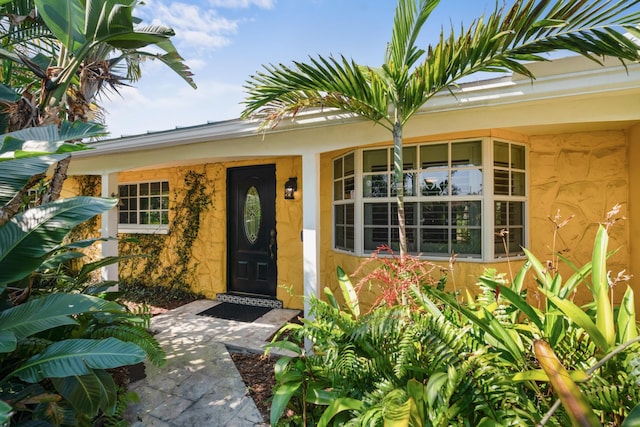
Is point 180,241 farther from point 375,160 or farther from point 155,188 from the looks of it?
point 375,160

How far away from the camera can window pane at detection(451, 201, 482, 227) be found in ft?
11.8

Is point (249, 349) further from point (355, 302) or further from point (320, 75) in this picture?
point (320, 75)

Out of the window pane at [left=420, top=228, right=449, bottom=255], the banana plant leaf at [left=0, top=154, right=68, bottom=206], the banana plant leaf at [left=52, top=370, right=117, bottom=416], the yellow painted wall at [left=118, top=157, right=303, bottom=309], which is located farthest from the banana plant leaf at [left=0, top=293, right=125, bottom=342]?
the window pane at [left=420, top=228, right=449, bottom=255]

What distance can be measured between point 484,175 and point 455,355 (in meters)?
2.56

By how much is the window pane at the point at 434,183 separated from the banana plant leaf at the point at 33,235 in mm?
3413

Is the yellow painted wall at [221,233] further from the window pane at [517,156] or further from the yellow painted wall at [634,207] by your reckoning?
the yellow painted wall at [634,207]

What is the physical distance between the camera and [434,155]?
3.79 meters

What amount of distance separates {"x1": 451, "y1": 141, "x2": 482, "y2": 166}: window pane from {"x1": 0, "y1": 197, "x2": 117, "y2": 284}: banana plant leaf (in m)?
3.68

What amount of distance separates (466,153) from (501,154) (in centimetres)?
43

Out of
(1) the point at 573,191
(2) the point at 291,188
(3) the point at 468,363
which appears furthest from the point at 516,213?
(2) the point at 291,188

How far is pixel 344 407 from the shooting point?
1790 mm

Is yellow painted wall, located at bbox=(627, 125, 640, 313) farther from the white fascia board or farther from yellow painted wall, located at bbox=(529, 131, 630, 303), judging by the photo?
the white fascia board

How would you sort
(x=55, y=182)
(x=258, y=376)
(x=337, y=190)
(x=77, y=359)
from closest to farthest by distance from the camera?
(x=77, y=359)
(x=55, y=182)
(x=258, y=376)
(x=337, y=190)

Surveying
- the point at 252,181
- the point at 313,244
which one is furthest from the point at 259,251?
the point at 313,244
